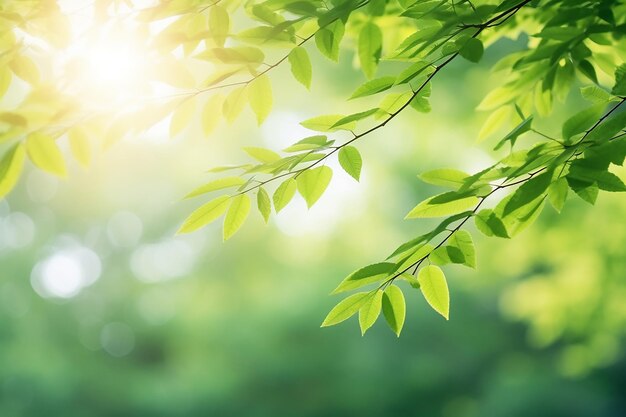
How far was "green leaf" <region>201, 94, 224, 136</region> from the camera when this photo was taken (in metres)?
1.29

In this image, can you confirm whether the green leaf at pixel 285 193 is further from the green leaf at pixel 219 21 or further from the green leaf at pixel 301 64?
the green leaf at pixel 219 21

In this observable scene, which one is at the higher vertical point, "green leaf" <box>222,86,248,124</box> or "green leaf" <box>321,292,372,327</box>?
"green leaf" <box>222,86,248,124</box>

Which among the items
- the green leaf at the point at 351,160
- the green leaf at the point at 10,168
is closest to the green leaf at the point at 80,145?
the green leaf at the point at 10,168

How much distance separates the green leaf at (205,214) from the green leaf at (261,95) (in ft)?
0.57

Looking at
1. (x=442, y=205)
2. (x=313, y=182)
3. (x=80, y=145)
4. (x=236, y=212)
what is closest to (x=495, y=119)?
(x=442, y=205)

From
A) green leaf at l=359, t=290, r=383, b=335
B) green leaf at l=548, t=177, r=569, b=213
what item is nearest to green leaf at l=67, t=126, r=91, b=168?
green leaf at l=359, t=290, r=383, b=335

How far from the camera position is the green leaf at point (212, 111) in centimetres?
129

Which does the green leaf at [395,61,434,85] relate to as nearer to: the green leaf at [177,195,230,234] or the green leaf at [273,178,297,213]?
the green leaf at [273,178,297,213]

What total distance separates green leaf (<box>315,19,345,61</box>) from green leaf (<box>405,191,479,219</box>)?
32cm

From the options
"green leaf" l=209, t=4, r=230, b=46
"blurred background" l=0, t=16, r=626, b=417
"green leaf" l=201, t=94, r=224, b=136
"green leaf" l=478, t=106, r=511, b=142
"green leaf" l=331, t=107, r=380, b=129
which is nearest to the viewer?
"green leaf" l=331, t=107, r=380, b=129

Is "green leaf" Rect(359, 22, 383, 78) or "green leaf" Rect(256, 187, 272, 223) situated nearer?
"green leaf" Rect(256, 187, 272, 223)

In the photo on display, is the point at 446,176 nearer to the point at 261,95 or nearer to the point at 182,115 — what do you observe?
the point at 261,95

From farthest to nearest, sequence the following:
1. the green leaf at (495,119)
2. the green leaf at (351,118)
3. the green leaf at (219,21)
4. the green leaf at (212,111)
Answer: the green leaf at (495,119), the green leaf at (212,111), the green leaf at (219,21), the green leaf at (351,118)

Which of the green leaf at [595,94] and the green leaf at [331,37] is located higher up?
the green leaf at [331,37]
